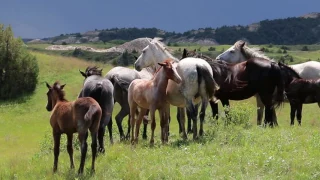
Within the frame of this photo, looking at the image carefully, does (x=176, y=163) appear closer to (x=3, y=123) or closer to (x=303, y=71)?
(x=303, y=71)

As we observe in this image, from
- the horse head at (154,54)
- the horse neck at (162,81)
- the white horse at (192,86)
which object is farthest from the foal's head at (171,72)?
the horse head at (154,54)

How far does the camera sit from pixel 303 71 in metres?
16.4

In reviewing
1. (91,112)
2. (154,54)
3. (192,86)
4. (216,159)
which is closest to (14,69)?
(154,54)

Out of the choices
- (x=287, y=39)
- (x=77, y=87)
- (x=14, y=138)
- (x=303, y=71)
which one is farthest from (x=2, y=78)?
(x=287, y=39)

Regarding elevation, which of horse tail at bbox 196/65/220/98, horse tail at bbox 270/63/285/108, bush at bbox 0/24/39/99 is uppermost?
horse tail at bbox 196/65/220/98

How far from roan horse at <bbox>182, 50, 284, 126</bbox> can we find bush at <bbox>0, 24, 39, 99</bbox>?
1031 inches

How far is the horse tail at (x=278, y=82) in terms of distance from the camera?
13.0 meters

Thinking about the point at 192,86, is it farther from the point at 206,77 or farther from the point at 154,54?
the point at 154,54

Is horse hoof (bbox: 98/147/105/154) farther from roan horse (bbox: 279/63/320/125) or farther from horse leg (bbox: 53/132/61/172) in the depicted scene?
roan horse (bbox: 279/63/320/125)

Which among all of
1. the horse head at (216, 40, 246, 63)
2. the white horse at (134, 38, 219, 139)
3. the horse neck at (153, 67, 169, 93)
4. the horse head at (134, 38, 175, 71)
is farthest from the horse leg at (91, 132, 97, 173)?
the horse head at (216, 40, 246, 63)

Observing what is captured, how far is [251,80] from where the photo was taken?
13.2 metres

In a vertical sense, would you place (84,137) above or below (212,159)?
above

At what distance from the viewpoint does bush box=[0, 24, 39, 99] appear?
1425 inches

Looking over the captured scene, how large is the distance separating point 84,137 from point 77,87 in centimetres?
2873
